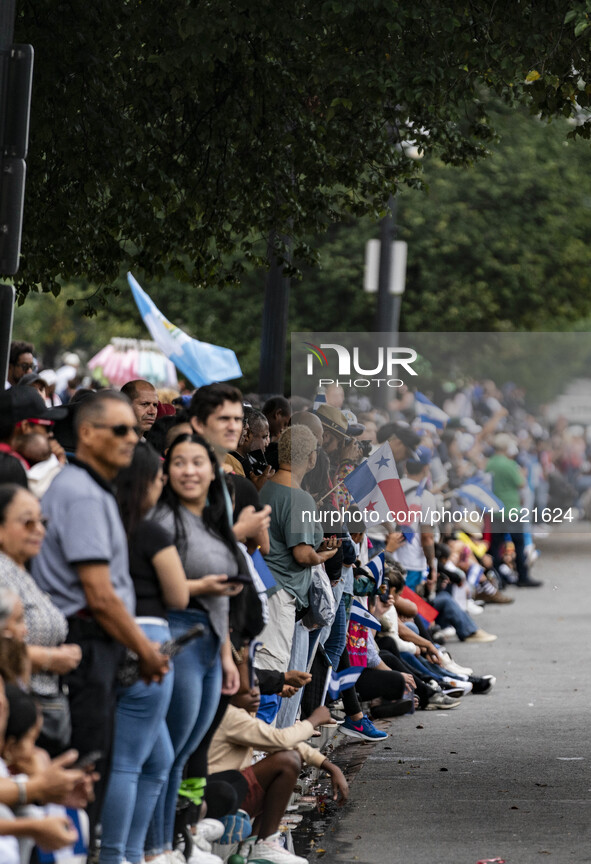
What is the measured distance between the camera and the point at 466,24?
9.65 m

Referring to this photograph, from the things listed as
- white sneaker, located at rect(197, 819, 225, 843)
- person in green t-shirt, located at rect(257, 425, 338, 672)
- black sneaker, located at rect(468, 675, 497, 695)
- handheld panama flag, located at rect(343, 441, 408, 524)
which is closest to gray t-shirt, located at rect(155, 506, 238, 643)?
white sneaker, located at rect(197, 819, 225, 843)

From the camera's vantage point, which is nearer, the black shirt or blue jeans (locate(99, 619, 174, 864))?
blue jeans (locate(99, 619, 174, 864))

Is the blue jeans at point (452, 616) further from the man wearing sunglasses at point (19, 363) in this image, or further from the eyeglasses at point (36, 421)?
the eyeglasses at point (36, 421)

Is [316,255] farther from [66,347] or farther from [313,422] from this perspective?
[66,347]

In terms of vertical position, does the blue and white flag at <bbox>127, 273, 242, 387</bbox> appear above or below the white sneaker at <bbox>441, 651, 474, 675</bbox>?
above

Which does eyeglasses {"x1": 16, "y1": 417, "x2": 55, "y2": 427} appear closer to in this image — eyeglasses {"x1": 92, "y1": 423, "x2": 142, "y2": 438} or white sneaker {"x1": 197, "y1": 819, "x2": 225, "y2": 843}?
eyeglasses {"x1": 92, "y1": 423, "x2": 142, "y2": 438}

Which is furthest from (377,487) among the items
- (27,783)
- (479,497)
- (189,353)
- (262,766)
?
(27,783)

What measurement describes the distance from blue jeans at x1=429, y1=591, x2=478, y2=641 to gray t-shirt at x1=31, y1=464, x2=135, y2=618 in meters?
9.93

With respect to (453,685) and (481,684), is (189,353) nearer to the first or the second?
(453,685)

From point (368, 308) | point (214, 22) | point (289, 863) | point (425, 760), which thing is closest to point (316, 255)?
point (214, 22)

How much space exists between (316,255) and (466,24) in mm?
3743

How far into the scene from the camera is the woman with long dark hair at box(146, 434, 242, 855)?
6477 millimetres

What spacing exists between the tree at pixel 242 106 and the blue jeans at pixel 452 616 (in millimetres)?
4035

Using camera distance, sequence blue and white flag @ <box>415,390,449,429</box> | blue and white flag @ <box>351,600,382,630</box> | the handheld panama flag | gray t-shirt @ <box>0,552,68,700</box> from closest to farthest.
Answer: gray t-shirt @ <box>0,552,68,700</box> → the handheld panama flag → blue and white flag @ <box>351,600,382,630</box> → blue and white flag @ <box>415,390,449,429</box>
